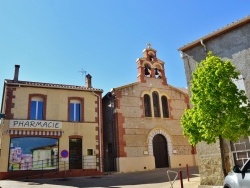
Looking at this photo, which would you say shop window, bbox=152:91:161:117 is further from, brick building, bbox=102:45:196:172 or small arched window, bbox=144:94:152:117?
small arched window, bbox=144:94:152:117

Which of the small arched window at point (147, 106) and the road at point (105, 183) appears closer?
the road at point (105, 183)

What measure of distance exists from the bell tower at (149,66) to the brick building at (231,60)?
1101 centimetres

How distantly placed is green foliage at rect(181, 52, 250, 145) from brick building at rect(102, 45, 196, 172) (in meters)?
11.9

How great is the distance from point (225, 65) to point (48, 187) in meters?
9.43

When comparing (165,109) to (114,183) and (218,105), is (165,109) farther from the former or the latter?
(218,105)

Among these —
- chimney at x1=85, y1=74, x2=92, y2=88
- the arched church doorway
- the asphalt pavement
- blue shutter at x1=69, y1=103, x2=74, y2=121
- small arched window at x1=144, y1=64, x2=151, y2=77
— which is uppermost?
small arched window at x1=144, y1=64, x2=151, y2=77

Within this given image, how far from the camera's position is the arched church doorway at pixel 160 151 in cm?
2212

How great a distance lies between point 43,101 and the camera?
20.0 meters

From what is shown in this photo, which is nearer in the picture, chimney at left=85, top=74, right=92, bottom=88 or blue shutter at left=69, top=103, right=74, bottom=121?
blue shutter at left=69, top=103, right=74, bottom=121

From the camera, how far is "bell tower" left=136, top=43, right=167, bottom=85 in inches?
930

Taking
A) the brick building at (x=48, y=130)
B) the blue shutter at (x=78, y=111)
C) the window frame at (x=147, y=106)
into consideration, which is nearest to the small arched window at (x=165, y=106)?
the window frame at (x=147, y=106)

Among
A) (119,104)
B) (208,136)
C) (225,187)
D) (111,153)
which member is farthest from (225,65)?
(111,153)

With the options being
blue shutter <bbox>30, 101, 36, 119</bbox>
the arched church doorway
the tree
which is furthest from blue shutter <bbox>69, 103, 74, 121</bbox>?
the tree

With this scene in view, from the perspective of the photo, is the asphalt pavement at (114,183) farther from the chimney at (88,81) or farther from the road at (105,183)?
the chimney at (88,81)
